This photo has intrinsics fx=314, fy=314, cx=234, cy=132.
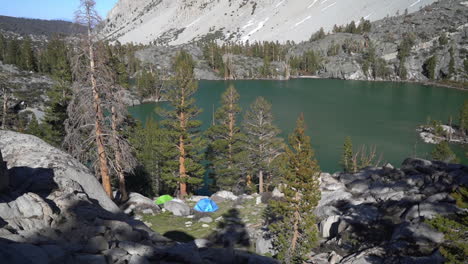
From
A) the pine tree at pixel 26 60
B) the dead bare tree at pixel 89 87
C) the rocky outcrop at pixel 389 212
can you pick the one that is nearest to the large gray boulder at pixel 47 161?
the dead bare tree at pixel 89 87

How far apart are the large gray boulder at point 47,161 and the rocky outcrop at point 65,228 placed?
0.13ft

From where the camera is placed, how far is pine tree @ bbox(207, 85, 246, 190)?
3375 cm

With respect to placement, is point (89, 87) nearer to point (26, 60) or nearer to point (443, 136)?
point (443, 136)

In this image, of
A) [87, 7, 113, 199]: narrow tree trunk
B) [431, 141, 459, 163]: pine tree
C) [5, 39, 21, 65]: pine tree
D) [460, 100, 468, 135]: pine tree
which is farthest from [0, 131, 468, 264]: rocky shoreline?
[5, 39, 21, 65]: pine tree

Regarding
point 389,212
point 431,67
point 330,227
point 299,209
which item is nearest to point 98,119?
point 299,209

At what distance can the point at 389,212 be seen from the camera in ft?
60.3

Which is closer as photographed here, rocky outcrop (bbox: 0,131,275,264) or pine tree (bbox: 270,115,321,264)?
rocky outcrop (bbox: 0,131,275,264)

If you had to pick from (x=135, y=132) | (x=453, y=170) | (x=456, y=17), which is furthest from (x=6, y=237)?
(x=456, y=17)

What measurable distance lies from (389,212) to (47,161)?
59.9ft

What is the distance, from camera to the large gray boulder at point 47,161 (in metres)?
13.8

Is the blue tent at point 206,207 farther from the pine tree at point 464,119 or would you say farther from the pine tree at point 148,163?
the pine tree at point 464,119

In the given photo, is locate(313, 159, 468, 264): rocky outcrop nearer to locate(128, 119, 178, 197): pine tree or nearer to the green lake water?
locate(128, 119, 178, 197): pine tree

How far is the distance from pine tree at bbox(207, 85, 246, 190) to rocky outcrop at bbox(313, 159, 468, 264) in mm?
10058

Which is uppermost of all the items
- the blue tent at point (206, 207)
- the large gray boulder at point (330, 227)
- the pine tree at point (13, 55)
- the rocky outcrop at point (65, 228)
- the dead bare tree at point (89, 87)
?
the pine tree at point (13, 55)
